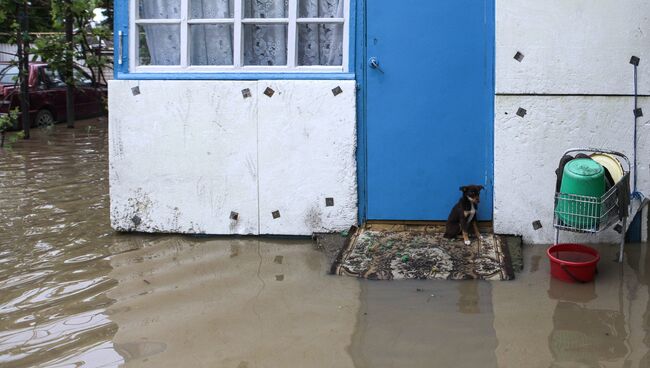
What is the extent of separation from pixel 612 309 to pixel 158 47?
5001mm

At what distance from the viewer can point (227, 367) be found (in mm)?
4551

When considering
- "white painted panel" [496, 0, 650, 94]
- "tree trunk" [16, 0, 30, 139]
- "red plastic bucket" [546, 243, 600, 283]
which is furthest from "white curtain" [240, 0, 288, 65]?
"tree trunk" [16, 0, 30, 139]

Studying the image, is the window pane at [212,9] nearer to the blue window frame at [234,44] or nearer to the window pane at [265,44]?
the blue window frame at [234,44]

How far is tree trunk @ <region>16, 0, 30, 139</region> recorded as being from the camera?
12.2m

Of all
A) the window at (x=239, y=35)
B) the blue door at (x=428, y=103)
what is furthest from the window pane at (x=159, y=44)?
the blue door at (x=428, y=103)

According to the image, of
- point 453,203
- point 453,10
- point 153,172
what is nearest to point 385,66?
point 453,10

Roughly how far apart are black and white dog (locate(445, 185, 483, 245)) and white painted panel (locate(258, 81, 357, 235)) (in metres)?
0.99

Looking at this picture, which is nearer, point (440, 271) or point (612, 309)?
point (612, 309)

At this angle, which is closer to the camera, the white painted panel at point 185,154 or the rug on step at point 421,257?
the rug on step at point 421,257

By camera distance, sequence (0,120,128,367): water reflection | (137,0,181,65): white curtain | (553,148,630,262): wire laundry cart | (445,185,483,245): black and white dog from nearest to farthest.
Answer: (0,120,128,367): water reflection, (553,148,630,262): wire laundry cart, (445,185,483,245): black and white dog, (137,0,181,65): white curtain

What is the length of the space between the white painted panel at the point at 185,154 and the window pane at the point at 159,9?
71 centimetres

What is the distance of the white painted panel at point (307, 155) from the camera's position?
7.09 m

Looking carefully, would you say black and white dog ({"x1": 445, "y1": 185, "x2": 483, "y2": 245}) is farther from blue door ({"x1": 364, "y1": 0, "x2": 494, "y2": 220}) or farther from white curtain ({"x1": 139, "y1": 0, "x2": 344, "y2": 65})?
white curtain ({"x1": 139, "y1": 0, "x2": 344, "y2": 65})

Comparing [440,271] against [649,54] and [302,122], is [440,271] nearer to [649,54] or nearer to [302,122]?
[302,122]
